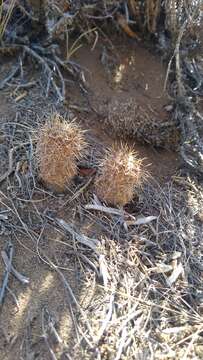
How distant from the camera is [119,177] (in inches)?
85.8

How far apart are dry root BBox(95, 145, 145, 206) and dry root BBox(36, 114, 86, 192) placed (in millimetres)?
133

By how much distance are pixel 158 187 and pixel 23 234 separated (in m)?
0.71

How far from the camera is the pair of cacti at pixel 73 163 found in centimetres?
213

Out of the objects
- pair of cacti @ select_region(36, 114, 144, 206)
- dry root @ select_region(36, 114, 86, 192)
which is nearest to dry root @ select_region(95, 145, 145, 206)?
pair of cacti @ select_region(36, 114, 144, 206)

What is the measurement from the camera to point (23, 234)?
2.21 metres

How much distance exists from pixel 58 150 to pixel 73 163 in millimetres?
132

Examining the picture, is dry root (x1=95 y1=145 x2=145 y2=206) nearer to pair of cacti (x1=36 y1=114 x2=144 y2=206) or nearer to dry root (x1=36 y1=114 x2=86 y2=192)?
pair of cacti (x1=36 y1=114 x2=144 y2=206)

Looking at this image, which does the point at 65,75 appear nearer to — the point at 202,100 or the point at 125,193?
the point at 202,100

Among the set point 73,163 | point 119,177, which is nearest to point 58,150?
point 73,163

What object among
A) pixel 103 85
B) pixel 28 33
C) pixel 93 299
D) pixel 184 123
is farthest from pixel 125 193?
pixel 28 33

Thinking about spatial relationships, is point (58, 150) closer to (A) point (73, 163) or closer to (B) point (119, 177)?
(A) point (73, 163)

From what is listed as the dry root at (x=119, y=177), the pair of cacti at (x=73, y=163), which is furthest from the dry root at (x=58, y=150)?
the dry root at (x=119, y=177)

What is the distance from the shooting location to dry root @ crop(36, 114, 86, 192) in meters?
2.13

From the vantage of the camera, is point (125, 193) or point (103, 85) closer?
point (125, 193)
